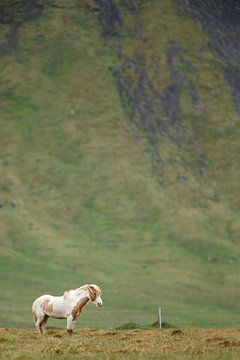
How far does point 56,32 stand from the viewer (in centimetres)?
19300

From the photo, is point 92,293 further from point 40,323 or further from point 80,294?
point 40,323

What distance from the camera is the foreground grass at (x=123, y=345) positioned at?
24656 millimetres

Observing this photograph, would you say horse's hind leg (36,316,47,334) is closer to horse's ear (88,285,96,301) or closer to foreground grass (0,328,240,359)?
foreground grass (0,328,240,359)

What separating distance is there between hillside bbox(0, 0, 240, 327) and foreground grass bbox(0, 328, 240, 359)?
60.2 m

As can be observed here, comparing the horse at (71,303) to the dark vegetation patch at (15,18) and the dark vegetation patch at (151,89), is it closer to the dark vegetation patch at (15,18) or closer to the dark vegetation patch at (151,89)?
the dark vegetation patch at (151,89)

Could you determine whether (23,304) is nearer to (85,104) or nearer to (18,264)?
(18,264)

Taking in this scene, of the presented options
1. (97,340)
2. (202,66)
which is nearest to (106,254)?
(202,66)

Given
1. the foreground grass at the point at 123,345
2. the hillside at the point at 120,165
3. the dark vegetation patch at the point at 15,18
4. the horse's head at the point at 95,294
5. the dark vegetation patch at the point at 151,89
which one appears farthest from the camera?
the dark vegetation patch at the point at 15,18

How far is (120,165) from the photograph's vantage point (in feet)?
511

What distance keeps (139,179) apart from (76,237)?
1892 cm

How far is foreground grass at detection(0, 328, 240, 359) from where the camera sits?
24.7 metres

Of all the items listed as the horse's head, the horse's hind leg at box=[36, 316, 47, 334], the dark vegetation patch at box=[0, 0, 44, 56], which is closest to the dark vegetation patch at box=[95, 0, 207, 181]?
the dark vegetation patch at box=[0, 0, 44, 56]

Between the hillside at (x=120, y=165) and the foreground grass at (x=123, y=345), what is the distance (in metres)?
60.2

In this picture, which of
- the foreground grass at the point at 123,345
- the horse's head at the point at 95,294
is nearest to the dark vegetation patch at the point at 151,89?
the foreground grass at the point at 123,345
